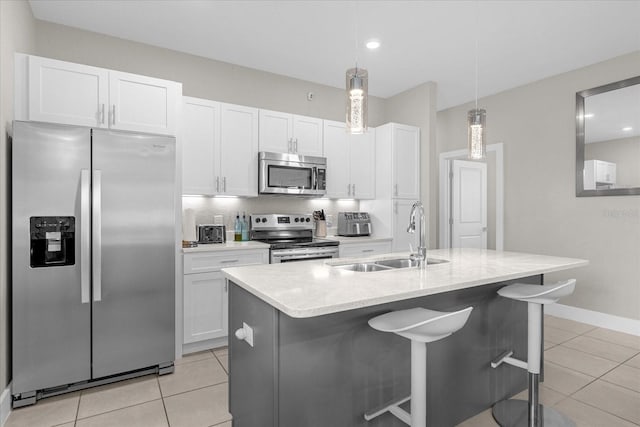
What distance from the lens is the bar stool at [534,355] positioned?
194 centimetres

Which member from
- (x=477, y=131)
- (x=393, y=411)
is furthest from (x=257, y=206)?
(x=393, y=411)

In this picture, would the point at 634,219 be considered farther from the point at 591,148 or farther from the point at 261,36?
the point at 261,36

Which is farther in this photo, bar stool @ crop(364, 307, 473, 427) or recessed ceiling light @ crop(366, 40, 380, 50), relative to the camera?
recessed ceiling light @ crop(366, 40, 380, 50)

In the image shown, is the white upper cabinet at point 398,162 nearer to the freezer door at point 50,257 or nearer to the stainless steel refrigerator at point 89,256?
the stainless steel refrigerator at point 89,256

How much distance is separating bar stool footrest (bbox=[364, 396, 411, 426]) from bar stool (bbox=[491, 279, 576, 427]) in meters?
0.78

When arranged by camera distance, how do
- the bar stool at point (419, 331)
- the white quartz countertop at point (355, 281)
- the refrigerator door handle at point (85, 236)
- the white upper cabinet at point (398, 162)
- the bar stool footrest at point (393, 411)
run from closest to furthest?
the white quartz countertop at point (355, 281) → the bar stool at point (419, 331) → the bar stool footrest at point (393, 411) → the refrigerator door handle at point (85, 236) → the white upper cabinet at point (398, 162)

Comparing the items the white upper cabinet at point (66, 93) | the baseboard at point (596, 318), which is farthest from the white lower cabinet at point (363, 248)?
the white upper cabinet at point (66, 93)

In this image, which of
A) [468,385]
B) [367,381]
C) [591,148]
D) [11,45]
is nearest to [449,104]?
[591,148]

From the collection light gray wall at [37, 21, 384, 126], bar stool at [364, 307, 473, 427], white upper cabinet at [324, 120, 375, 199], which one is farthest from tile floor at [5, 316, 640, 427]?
light gray wall at [37, 21, 384, 126]

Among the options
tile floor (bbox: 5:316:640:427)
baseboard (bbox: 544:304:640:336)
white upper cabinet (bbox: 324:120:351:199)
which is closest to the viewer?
tile floor (bbox: 5:316:640:427)

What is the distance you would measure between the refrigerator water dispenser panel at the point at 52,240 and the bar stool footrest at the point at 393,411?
212cm

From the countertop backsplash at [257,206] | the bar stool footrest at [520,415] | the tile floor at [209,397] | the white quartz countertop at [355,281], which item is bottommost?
the tile floor at [209,397]

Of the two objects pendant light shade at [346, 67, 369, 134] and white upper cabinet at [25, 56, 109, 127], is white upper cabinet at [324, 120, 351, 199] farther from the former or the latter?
white upper cabinet at [25, 56, 109, 127]

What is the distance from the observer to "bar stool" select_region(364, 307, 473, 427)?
4.57ft
